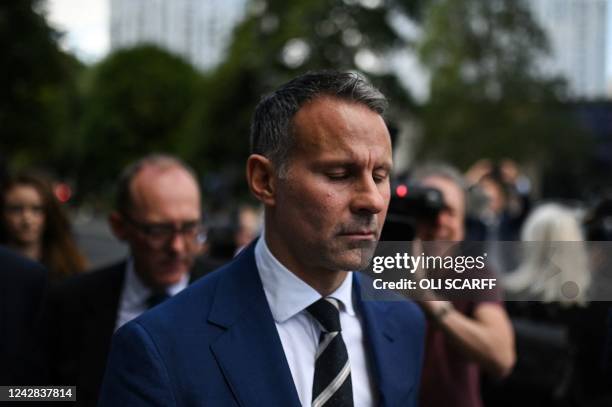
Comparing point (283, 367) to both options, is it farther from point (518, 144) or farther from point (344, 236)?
point (518, 144)

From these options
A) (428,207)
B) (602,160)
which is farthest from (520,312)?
(602,160)

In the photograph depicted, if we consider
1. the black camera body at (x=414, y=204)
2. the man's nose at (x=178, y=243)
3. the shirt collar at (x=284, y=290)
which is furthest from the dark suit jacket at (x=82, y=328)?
the shirt collar at (x=284, y=290)

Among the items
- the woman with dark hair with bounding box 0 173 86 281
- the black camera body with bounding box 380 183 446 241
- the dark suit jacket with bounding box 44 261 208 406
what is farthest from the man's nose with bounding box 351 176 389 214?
the woman with dark hair with bounding box 0 173 86 281

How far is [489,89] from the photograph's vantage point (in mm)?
31859

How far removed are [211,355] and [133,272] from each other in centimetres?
140

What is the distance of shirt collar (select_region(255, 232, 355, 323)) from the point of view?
1663 mm

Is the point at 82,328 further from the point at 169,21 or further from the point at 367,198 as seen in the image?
the point at 169,21

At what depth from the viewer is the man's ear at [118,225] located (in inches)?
117

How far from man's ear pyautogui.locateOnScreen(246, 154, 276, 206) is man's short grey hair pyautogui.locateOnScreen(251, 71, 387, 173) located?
0.06 feet

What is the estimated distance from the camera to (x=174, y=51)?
48.8m

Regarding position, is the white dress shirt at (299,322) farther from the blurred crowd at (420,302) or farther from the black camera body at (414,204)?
the black camera body at (414,204)

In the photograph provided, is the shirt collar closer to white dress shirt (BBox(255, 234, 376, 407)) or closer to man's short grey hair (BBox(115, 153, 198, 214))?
white dress shirt (BBox(255, 234, 376, 407))

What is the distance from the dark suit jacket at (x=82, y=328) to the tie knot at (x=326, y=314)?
1.02 meters

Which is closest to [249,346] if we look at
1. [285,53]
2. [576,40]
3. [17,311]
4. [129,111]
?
[17,311]
